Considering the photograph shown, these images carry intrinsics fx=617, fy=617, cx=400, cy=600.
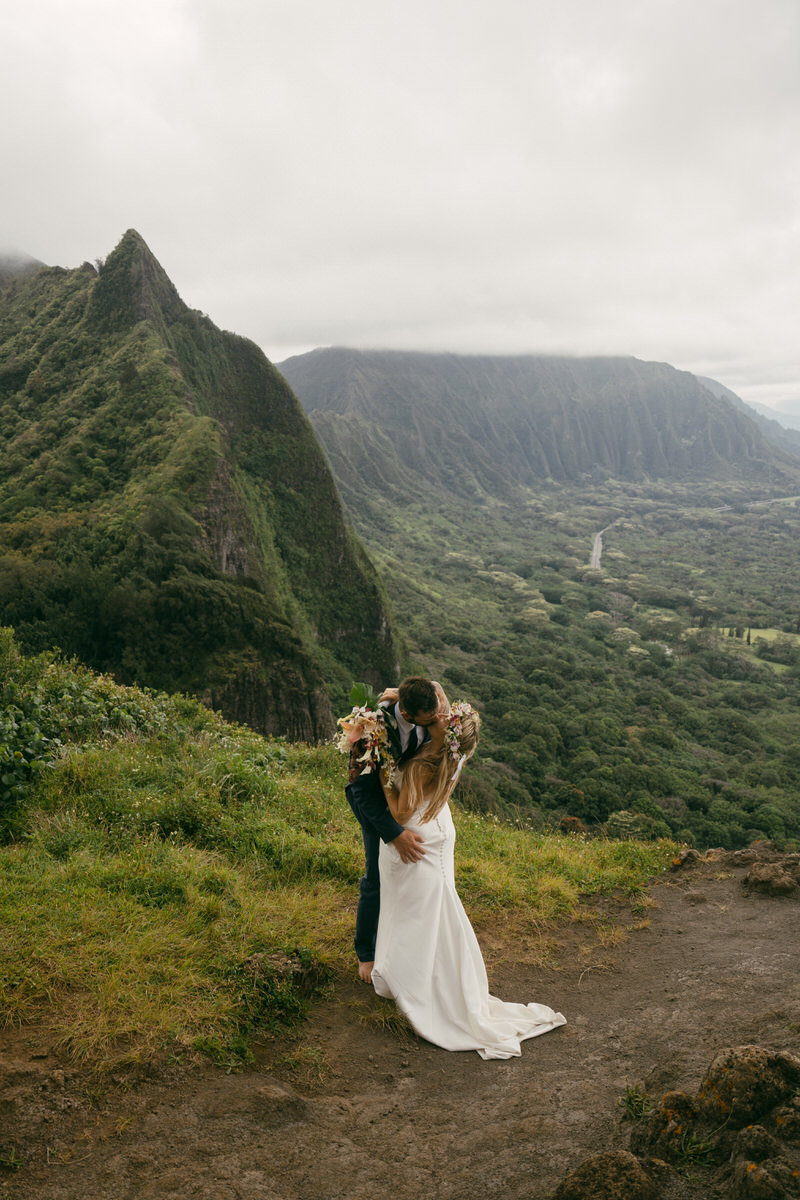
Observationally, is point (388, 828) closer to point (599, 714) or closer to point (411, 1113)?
point (411, 1113)

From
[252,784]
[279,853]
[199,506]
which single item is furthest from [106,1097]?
[199,506]

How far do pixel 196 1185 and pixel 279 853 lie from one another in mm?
3557

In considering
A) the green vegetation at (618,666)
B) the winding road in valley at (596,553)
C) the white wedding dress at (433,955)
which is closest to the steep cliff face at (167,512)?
the green vegetation at (618,666)

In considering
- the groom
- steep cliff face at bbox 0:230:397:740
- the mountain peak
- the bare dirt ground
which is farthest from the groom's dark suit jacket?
the mountain peak

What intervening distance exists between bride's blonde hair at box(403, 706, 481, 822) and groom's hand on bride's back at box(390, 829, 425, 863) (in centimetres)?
16

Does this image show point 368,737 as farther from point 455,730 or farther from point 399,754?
point 455,730

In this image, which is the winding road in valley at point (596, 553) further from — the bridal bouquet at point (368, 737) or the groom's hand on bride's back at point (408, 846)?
the bridal bouquet at point (368, 737)

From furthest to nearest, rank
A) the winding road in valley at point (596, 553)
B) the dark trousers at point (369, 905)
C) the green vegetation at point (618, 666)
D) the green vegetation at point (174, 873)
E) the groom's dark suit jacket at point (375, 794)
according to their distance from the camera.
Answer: the winding road in valley at point (596, 553)
the green vegetation at point (618, 666)
the dark trousers at point (369, 905)
the groom's dark suit jacket at point (375, 794)
the green vegetation at point (174, 873)

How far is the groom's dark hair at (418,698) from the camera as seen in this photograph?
4148 mm

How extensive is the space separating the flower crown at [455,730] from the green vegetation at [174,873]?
2.06 metres

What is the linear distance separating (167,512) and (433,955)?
3757cm

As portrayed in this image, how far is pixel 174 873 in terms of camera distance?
5.32 meters

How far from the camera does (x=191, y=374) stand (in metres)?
64.2

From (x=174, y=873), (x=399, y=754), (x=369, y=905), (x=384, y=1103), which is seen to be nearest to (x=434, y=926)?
(x=369, y=905)
